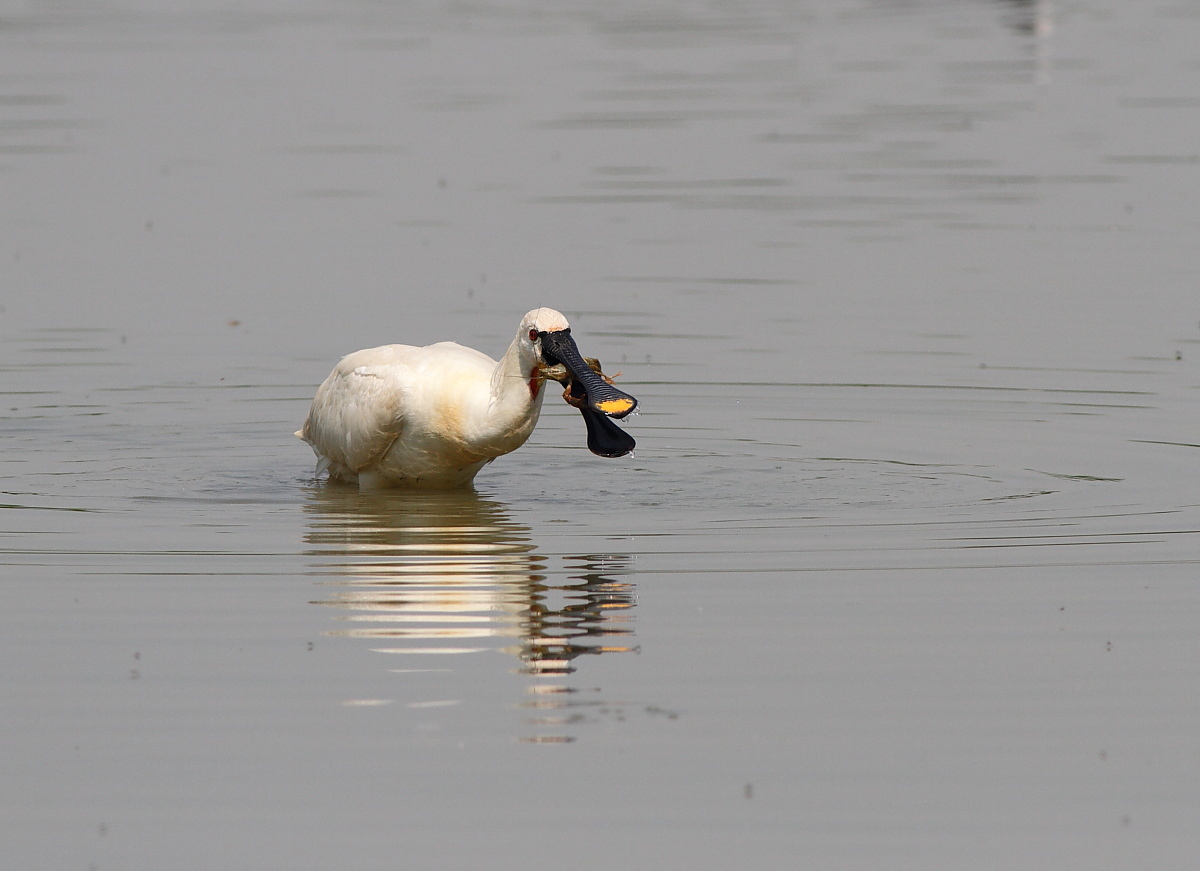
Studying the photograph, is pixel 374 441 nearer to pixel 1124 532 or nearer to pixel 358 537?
pixel 358 537

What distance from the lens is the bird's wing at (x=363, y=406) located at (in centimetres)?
1170

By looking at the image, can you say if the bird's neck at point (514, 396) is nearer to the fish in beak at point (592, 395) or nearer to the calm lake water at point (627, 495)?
the fish in beak at point (592, 395)

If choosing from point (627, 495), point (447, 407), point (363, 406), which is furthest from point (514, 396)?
point (627, 495)

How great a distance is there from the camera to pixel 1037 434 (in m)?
13.7

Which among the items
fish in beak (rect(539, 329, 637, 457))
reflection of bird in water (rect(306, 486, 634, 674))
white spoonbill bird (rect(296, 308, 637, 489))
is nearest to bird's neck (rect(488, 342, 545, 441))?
white spoonbill bird (rect(296, 308, 637, 489))

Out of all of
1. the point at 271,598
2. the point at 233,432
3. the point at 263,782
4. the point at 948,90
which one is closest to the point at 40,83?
the point at 948,90

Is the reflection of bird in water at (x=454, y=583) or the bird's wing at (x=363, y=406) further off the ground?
the bird's wing at (x=363, y=406)

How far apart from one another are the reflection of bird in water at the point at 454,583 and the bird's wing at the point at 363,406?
0.29 metres

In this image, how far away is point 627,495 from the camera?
12078 millimetres

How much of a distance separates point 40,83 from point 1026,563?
24488mm

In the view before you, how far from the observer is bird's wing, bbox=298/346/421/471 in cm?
1170

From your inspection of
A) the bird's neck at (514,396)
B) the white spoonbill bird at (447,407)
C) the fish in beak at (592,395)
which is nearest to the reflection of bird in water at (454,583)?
the white spoonbill bird at (447,407)

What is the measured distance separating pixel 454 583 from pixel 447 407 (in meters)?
1.83

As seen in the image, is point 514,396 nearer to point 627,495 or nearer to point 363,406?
point 363,406
